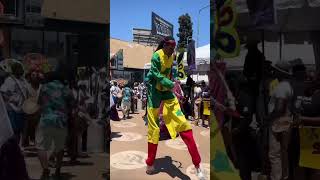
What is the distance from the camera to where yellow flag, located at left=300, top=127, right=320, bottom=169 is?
3.57 metres

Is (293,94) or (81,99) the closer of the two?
(293,94)

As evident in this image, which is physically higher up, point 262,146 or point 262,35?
point 262,35

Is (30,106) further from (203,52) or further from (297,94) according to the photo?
(203,52)

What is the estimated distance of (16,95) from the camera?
3.94 meters

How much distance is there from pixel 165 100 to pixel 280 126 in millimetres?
1819

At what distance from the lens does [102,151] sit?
14.6ft

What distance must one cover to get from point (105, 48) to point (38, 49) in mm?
597

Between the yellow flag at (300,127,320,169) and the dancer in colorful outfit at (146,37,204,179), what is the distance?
5.34 feet

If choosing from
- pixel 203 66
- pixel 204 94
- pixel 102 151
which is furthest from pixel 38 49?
pixel 203 66

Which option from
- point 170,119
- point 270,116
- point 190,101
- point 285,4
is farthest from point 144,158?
point 190,101

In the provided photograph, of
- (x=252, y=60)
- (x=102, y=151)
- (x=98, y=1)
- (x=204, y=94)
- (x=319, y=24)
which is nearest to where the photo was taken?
(x=319, y=24)

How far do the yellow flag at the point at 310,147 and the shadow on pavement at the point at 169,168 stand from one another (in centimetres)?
188

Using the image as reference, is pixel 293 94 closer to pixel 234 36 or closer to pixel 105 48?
pixel 234 36

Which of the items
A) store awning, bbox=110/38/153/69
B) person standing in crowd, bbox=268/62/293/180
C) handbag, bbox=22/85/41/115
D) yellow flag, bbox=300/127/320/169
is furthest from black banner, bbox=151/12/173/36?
yellow flag, bbox=300/127/320/169
